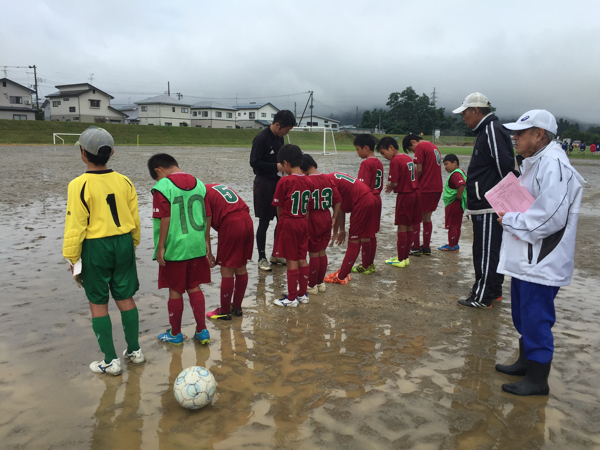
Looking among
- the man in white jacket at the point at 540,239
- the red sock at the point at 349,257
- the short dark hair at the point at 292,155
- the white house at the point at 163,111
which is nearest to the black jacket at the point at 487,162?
the man in white jacket at the point at 540,239

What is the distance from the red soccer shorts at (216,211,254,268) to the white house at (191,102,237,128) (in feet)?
262

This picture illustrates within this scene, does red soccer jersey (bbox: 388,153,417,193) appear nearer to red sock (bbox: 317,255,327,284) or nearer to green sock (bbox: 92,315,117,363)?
red sock (bbox: 317,255,327,284)

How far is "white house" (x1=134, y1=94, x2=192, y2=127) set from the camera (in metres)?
71.3

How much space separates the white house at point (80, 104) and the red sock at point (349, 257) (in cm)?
6489

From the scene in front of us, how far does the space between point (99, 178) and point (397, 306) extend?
3594 mm

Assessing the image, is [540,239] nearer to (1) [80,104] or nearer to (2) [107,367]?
(2) [107,367]

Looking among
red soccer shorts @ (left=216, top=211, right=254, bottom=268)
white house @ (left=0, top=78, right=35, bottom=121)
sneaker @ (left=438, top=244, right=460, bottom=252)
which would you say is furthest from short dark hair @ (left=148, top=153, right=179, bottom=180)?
white house @ (left=0, top=78, right=35, bottom=121)

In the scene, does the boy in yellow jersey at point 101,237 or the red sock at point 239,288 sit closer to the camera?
the boy in yellow jersey at point 101,237

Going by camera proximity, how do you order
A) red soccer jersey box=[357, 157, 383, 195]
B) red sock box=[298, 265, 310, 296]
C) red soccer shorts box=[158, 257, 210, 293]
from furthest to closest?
red soccer jersey box=[357, 157, 383, 195] < red sock box=[298, 265, 310, 296] < red soccer shorts box=[158, 257, 210, 293]

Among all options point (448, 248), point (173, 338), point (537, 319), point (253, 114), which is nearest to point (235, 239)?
point (173, 338)

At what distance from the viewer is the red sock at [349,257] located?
5.82 meters

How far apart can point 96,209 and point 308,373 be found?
219 cm

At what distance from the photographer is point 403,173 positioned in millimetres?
6590

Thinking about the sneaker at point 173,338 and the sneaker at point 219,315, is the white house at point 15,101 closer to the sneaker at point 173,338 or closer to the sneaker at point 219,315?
the sneaker at point 219,315
